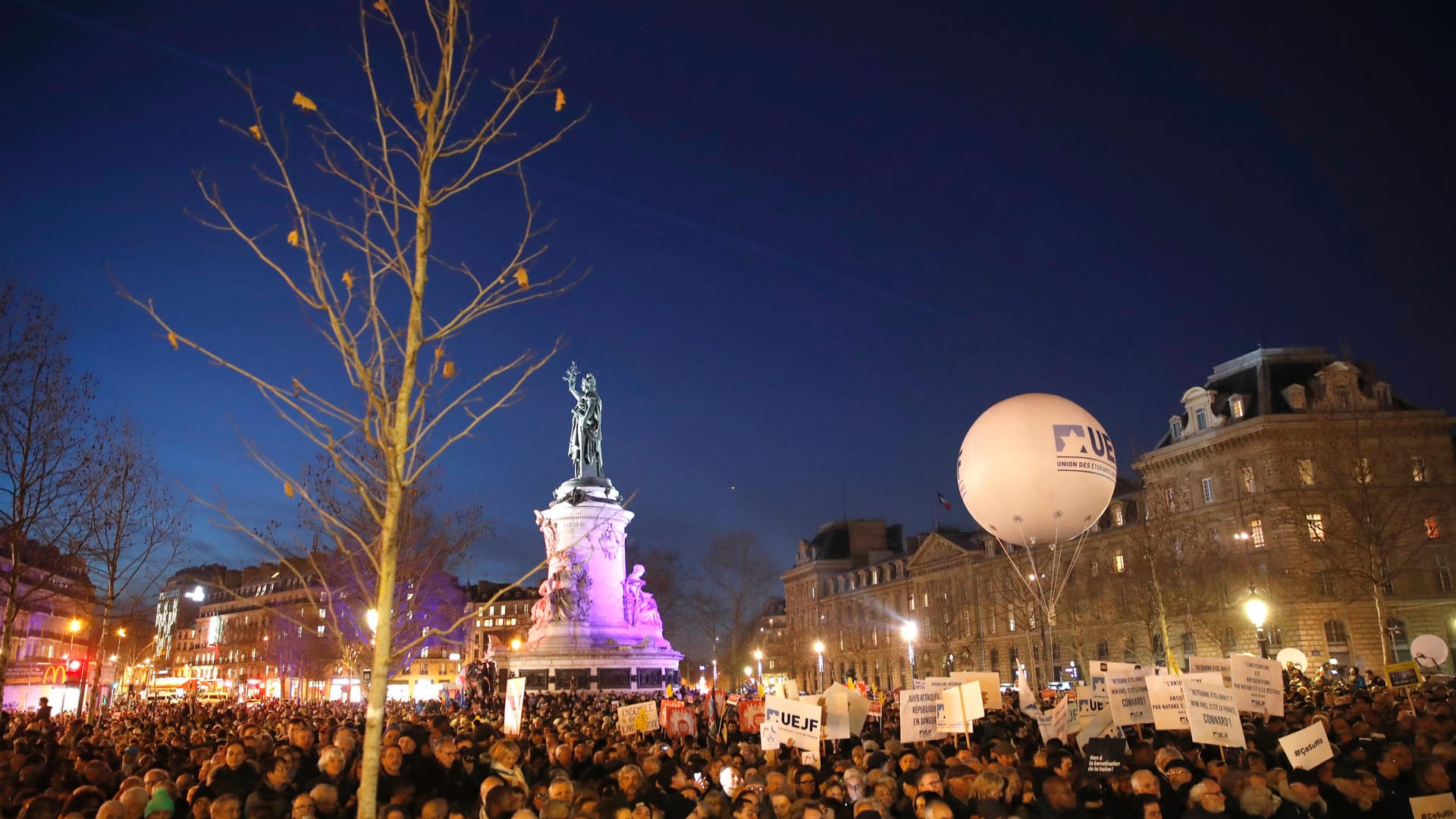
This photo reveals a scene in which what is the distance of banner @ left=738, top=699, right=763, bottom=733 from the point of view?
16.9 metres

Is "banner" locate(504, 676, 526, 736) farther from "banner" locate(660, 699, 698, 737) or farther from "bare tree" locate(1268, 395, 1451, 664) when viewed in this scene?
"bare tree" locate(1268, 395, 1451, 664)

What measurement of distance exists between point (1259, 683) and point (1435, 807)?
4670 millimetres

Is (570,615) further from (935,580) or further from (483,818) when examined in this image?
(935,580)

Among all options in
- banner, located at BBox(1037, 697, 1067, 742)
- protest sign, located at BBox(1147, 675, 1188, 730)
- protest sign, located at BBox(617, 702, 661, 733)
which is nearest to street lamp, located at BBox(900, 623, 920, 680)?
protest sign, located at BBox(617, 702, 661, 733)

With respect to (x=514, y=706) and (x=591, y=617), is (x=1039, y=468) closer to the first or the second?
(x=514, y=706)

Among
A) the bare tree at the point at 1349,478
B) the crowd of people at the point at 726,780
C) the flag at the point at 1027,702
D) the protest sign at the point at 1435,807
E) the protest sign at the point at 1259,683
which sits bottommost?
the protest sign at the point at 1435,807

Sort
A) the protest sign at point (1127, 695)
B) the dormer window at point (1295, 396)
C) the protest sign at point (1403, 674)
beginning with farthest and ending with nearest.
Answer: the dormer window at point (1295, 396), the protest sign at point (1403, 674), the protest sign at point (1127, 695)

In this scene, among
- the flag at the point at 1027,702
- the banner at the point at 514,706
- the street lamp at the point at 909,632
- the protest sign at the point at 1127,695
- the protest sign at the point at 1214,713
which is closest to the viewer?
the protest sign at the point at 1214,713

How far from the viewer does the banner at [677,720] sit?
17250 millimetres

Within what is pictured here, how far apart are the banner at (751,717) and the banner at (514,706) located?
12.7 ft

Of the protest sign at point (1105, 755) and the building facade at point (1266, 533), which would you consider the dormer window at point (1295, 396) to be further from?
the protest sign at point (1105, 755)

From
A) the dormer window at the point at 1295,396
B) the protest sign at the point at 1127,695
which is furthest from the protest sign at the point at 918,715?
the dormer window at the point at 1295,396

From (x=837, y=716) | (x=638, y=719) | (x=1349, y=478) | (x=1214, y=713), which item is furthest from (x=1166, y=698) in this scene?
(x=1349, y=478)

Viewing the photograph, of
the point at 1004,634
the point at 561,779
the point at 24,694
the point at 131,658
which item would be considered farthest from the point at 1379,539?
the point at 131,658
